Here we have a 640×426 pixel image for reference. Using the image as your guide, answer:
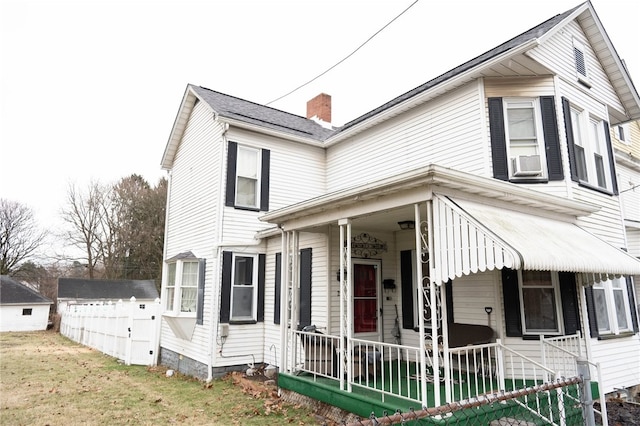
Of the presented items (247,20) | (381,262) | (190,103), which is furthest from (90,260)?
(381,262)

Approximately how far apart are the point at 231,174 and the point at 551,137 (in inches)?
299

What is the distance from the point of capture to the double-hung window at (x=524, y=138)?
7.57 metres

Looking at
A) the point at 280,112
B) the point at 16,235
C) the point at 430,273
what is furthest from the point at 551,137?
the point at 16,235

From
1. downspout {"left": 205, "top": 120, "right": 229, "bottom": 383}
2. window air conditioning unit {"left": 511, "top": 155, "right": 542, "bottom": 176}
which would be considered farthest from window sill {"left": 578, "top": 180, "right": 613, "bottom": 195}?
downspout {"left": 205, "top": 120, "right": 229, "bottom": 383}

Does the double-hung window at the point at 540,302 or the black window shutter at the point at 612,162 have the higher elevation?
the black window shutter at the point at 612,162

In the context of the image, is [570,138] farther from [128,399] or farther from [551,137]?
[128,399]

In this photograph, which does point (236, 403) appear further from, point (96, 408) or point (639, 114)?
point (639, 114)

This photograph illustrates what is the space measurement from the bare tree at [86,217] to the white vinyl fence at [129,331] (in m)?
20.2

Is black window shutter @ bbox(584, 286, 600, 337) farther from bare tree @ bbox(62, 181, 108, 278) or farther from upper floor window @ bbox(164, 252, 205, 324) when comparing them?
bare tree @ bbox(62, 181, 108, 278)

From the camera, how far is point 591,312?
7.21 m

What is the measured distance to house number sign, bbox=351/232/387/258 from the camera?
8.75 m

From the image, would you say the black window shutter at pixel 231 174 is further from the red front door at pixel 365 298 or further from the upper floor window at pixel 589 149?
the upper floor window at pixel 589 149

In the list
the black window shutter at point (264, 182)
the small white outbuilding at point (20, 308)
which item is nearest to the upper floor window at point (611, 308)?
the black window shutter at point (264, 182)

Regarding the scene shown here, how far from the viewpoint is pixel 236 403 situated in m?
7.61
